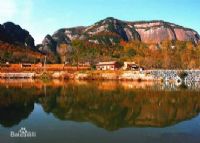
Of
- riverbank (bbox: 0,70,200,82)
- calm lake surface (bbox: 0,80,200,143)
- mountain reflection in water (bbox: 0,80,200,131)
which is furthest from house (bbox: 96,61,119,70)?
calm lake surface (bbox: 0,80,200,143)

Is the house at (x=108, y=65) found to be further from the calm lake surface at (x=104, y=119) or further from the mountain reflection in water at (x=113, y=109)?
the calm lake surface at (x=104, y=119)

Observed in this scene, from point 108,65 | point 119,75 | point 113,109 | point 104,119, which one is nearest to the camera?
point 104,119

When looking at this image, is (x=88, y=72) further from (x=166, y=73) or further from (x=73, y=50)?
(x=73, y=50)

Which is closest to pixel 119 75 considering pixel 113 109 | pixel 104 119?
pixel 113 109

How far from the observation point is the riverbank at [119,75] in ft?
254

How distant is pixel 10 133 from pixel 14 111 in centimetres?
983

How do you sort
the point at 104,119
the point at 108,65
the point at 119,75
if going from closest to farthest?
the point at 104,119, the point at 119,75, the point at 108,65

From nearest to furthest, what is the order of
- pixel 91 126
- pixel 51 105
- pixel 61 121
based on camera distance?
1. pixel 91 126
2. pixel 61 121
3. pixel 51 105

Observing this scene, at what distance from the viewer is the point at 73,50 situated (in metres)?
133

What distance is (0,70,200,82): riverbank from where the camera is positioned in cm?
7744

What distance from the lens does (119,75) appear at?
278 ft

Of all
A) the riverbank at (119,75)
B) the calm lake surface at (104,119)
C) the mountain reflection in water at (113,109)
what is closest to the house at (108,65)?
the riverbank at (119,75)

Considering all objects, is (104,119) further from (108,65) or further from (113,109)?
(108,65)

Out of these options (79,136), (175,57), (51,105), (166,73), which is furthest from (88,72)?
(79,136)
